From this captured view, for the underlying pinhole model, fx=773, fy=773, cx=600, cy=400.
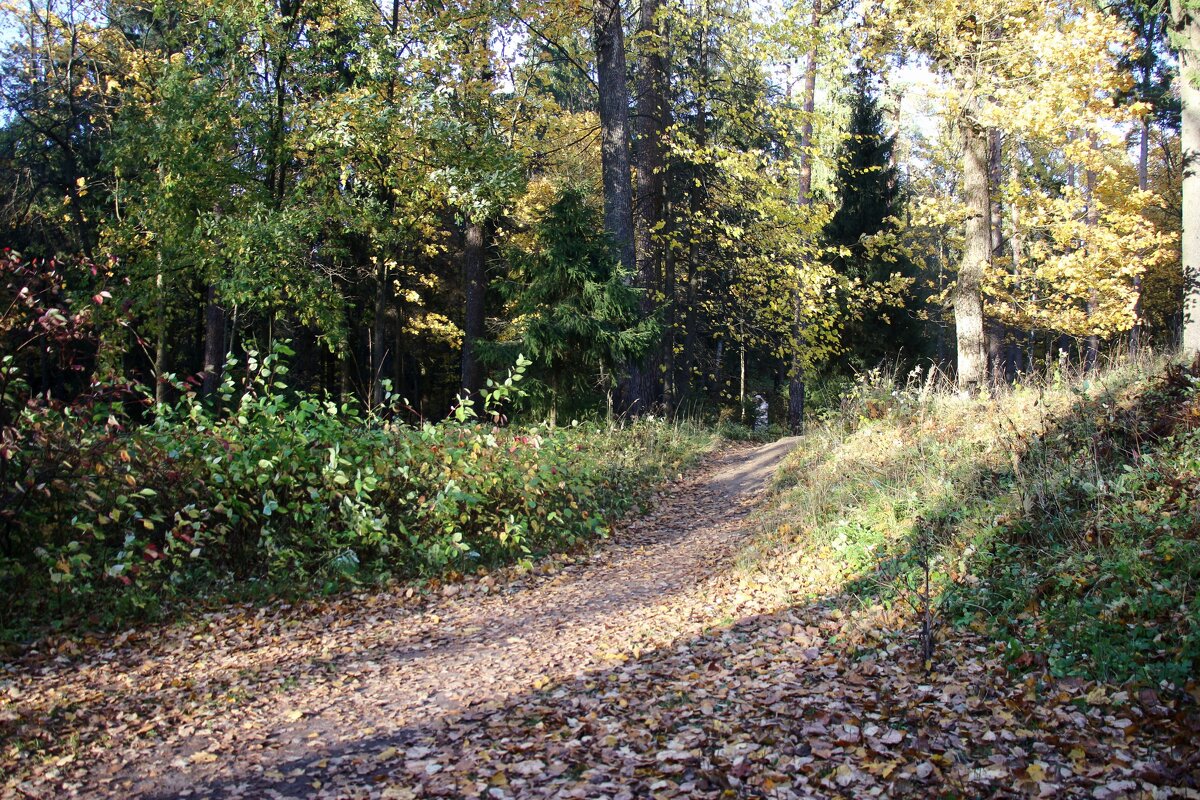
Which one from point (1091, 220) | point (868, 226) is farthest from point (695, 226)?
point (1091, 220)

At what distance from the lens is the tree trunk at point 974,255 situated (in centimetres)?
1091

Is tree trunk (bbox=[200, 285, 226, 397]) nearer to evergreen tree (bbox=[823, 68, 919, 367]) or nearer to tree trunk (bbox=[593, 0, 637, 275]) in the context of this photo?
tree trunk (bbox=[593, 0, 637, 275])

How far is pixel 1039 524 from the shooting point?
17.9ft

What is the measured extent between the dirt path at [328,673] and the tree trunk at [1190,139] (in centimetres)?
578

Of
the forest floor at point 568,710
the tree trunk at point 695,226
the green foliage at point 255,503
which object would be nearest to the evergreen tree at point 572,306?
the green foliage at point 255,503

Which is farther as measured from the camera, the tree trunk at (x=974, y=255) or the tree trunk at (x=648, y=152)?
the tree trunk at (x=648, y=152)

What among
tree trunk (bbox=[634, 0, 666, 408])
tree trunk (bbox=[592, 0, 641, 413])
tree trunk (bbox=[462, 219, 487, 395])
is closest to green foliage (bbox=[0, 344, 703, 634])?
tree trunk (bbox=[592, 0, 641, 413])

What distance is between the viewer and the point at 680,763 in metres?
3.67

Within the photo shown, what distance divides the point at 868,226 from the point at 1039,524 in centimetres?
1915

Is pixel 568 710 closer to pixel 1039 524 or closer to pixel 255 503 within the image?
pixel 1039 524

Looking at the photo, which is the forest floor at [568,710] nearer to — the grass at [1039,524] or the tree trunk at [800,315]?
the grass at [1039,524]

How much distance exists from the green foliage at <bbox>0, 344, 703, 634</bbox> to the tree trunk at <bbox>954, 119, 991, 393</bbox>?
5.97 meters

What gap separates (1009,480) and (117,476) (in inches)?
284

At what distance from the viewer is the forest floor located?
3.47 metres
